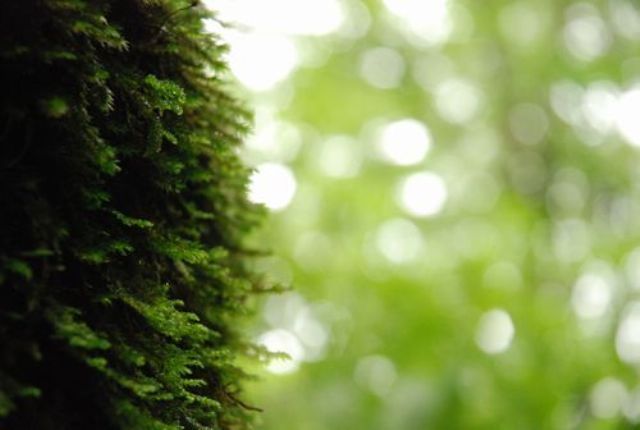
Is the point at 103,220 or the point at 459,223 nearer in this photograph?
the point at 103,220

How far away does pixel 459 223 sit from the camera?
7621mm

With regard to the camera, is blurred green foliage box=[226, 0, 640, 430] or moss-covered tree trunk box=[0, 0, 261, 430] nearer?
moss-covered tree trunk box=[0, 0, 261, 430]

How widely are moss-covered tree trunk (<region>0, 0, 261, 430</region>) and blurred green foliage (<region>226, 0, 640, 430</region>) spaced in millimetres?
889

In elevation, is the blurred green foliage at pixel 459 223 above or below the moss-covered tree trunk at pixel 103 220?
above

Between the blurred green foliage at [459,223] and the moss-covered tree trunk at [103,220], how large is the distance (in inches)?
35.0

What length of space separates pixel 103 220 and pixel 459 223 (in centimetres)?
696

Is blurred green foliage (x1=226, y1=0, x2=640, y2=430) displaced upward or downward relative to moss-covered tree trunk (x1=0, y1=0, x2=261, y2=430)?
upward

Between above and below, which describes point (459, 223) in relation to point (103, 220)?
above

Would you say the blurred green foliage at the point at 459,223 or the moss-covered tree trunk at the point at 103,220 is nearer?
the moss-covered tree trunk at the point at 103,220

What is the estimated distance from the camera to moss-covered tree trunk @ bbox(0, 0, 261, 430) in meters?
0.76

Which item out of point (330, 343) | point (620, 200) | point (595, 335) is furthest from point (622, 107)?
point (330, 343)

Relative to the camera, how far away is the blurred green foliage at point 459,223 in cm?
418

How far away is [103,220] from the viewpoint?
88 centimetres

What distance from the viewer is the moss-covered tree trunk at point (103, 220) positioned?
76cm
